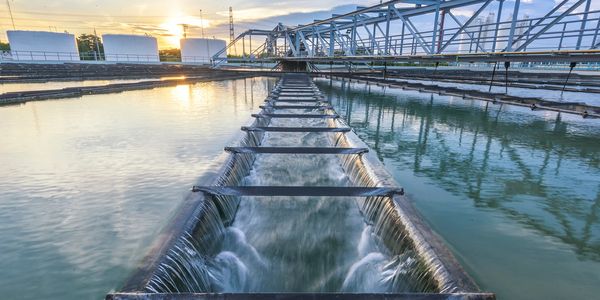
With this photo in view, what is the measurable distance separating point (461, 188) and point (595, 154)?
4542 mm

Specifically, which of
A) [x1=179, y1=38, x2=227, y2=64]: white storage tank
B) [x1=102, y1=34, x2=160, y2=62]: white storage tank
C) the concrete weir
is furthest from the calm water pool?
[x1=179, y1=38, x2=227, y2=64]: white storage tank

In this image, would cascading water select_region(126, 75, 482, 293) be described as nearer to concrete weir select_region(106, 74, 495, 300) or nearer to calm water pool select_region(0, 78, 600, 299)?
concrete weir select_region(106, 74, 495, 300)

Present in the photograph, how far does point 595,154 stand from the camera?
7105 mm

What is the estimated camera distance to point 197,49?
201 feet

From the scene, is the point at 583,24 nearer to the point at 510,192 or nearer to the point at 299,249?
the point at 510,192

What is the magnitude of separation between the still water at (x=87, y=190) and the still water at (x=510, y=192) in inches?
150

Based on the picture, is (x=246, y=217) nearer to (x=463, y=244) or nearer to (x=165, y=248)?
(x=165, y=248)

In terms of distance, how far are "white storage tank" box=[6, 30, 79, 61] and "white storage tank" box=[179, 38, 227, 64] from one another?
1830cm

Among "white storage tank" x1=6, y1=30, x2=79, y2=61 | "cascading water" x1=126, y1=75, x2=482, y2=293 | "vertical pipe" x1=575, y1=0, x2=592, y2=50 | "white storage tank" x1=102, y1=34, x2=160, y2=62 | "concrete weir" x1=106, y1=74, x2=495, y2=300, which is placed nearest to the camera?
"concrete weir" x1=106, y1=74, x2=495, y2=300

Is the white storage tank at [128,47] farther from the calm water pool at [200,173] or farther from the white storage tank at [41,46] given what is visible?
the calm water pool at [200,173]

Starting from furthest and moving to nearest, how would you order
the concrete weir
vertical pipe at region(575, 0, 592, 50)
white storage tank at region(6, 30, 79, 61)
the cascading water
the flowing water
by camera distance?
white storage tank at region(6, 30, 79, 61)
vertical pipe at region(575, 0, 592, 50)
the flowing water
the cascading water
the concrete weir

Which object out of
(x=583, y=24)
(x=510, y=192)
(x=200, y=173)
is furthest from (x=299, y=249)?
(x=583, y=24)

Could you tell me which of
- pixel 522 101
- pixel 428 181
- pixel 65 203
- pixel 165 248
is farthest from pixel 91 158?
pixel 522 101

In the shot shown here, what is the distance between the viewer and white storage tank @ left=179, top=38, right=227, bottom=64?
60.6m
